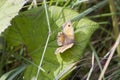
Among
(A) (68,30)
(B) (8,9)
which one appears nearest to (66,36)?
(A) (68,30)

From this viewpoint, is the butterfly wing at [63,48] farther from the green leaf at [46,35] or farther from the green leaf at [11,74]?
the green leaf at [11,74]

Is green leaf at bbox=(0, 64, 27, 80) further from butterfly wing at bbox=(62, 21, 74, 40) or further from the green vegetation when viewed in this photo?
butterfly wing at bbox=(62, 21, 74, 40)

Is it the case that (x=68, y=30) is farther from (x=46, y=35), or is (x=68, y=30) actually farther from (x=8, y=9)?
(x=8, y=9)

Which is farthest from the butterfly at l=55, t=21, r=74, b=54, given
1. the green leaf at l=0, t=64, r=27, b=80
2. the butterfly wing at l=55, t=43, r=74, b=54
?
the green leaf at l=0, t=64, r=27, b=80

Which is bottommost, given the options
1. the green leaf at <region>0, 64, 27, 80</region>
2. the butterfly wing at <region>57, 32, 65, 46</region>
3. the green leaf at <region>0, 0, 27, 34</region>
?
the green leaf at <region>0, 64, 27, 80</region>

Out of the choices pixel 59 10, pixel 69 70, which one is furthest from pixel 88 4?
pixel 69 70

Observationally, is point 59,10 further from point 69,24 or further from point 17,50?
point 17,50

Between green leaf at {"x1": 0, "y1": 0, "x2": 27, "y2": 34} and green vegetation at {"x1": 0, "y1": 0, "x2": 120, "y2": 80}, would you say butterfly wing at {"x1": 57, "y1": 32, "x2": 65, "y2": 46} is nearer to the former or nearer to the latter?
green vegetation at {"x1": 0, "y1": 0, "x2": 120, "y2": 80}

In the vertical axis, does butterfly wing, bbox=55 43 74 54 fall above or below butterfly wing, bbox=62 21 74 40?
below
